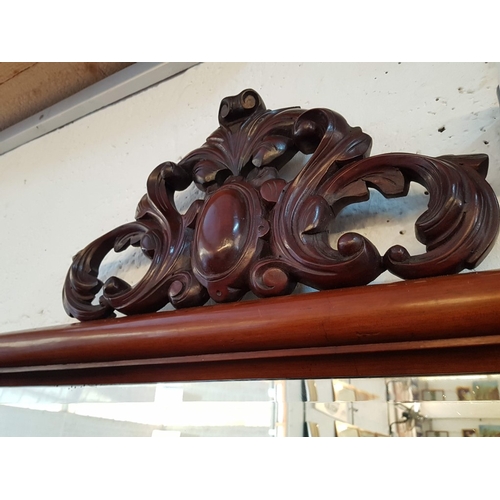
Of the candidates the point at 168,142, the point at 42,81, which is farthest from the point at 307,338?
the point at 42,81

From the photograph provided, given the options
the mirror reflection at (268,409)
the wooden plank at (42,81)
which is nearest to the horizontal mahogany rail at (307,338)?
the mirror reflection at (268,409)

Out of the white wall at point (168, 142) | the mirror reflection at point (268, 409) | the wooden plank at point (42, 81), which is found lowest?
the mirror reflection at point (268, 409)

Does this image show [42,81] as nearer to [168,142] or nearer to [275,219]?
[168,142]

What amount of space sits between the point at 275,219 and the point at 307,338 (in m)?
0.10

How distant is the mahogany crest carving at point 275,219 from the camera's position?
11.4 inches

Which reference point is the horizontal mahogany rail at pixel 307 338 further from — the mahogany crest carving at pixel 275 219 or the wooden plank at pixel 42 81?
the wooden plank at pixel 42 81

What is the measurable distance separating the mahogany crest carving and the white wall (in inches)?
1.7

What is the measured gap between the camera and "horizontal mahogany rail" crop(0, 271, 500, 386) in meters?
0.26

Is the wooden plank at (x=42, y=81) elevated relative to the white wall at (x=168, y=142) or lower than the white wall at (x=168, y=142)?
elevated

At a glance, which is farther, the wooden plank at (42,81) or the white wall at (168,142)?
the wooden plank at (42,81)
